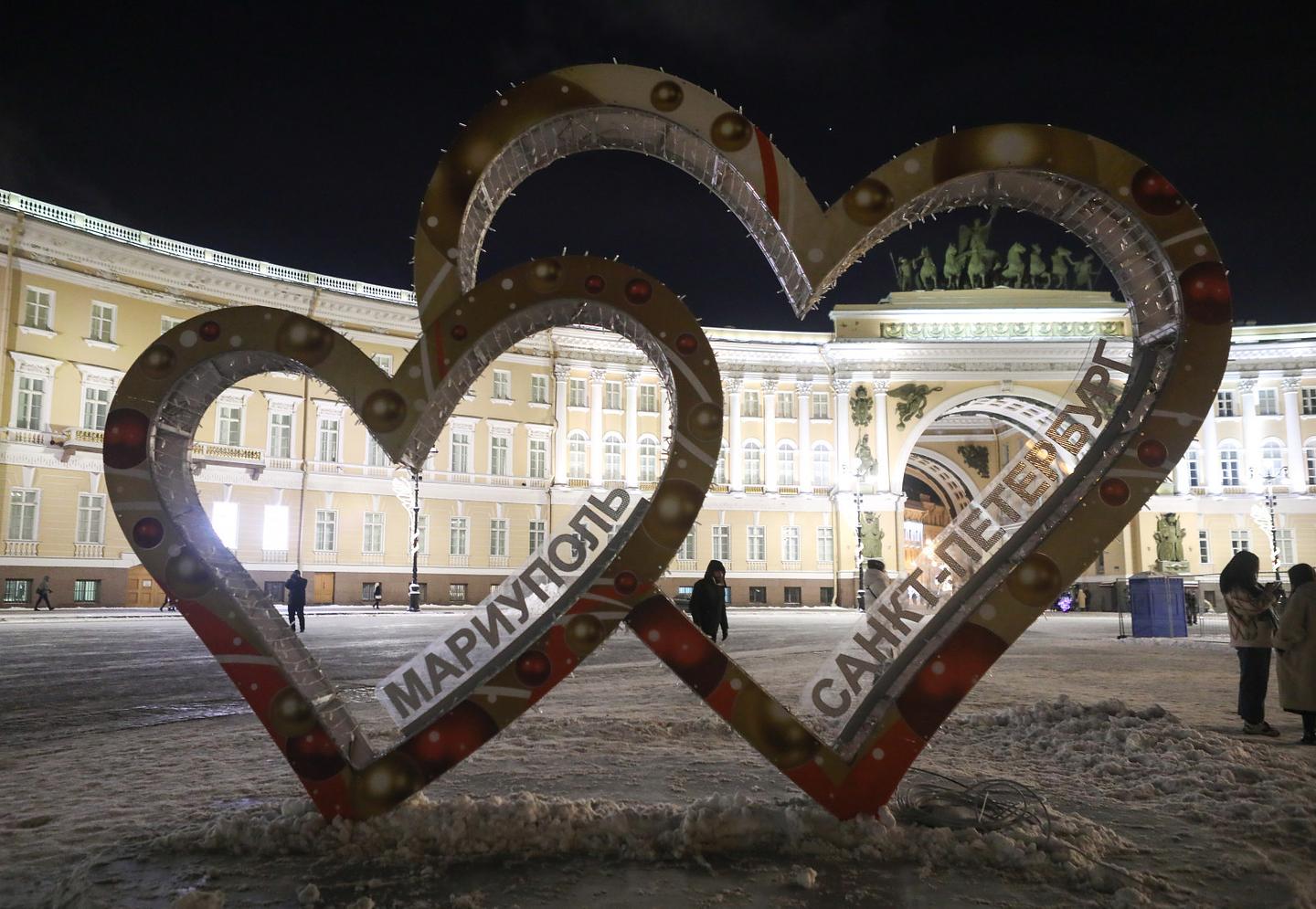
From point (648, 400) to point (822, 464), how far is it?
803cm

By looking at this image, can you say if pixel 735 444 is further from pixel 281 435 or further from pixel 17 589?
pixel 17 589

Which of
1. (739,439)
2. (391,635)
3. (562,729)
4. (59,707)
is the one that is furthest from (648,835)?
(739,439)

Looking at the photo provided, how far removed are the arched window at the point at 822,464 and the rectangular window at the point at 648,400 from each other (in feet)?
23.6

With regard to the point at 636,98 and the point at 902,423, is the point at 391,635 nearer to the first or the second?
the point at 636,98

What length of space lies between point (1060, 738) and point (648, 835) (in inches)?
141

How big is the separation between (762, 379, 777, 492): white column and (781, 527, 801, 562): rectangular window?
2153 mm

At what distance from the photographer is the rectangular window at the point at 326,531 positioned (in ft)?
A: 104

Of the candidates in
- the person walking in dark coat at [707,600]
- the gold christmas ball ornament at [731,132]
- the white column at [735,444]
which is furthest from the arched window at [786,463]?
the gold christmas ball ornament at [731,132]

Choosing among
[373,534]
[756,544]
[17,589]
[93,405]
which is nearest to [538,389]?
[373,534]

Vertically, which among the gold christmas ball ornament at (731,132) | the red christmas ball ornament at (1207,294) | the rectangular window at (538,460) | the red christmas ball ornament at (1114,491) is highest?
the rectangular window at (538,460)

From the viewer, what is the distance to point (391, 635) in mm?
16781

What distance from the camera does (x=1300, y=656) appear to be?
6.40 metres

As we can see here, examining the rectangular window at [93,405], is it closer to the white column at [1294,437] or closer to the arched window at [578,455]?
the arched window at [578,455]

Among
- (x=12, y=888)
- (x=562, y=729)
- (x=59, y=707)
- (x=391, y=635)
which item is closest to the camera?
(x=12, y=888)
